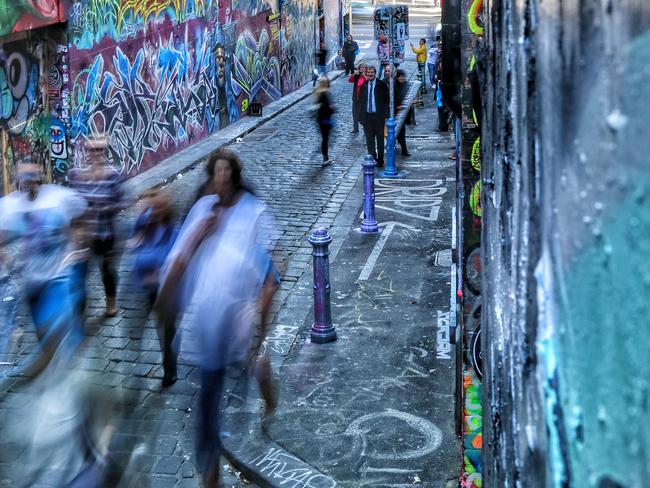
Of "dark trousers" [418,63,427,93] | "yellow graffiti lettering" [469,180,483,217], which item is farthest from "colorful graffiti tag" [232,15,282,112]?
"yellow graffiti lettering" [469,180,483,217]

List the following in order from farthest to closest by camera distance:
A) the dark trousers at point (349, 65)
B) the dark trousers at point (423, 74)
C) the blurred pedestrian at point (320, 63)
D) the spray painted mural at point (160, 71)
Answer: the dark trousers at point (349, 65) < the blurred pedestrian at point (320, 63) < the dark trousers at point (423, 74) < the spray painted mural at point (160, 71)

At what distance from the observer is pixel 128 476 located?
20.3ft

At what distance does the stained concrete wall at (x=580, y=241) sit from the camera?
923 millimetres

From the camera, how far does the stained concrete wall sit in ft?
3.03

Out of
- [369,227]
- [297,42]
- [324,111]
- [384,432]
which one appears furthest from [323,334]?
[297,42]

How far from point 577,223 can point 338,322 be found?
8.37 metres

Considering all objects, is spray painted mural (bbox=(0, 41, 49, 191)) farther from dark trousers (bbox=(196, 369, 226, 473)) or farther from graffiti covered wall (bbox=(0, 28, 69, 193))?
dark trousers (bbox=(196, 369, 226, 473))

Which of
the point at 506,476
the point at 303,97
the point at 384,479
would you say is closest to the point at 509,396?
the point at 506,476

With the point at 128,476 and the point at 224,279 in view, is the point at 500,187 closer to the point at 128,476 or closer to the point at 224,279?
the point at 224,279

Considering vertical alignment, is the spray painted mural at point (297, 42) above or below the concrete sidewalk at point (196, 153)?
above

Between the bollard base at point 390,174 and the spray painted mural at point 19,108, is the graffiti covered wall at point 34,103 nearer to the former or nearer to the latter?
the spray painted mural at point 19,108

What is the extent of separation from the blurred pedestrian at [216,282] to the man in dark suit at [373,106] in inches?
445

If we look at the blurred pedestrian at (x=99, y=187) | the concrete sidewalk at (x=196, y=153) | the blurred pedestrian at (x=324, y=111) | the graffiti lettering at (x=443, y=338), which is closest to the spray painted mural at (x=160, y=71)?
the concrete sidewalk at (x=196, y=153)

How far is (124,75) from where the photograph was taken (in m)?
17.0
